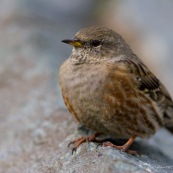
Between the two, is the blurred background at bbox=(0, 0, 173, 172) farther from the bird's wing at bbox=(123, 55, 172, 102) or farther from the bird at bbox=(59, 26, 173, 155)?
the bird's wing at bbox=(123, 55, 172, 102)

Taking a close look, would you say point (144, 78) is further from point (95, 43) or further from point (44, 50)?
point (44, 50)

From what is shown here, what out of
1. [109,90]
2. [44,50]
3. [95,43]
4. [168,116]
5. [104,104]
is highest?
[44,50]

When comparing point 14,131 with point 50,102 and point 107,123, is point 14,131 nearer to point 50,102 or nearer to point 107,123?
point 50,102

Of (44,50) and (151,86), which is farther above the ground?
(44,50)

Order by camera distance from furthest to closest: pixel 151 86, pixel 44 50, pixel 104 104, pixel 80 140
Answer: pixel 44 50
pixel 151 86
pixel 80 140
pixel 104 104

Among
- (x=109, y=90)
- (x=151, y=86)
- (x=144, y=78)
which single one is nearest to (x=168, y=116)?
(x=151, y=86)

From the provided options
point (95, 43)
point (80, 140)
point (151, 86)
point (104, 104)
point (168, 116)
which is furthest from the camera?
point (168, 116)
